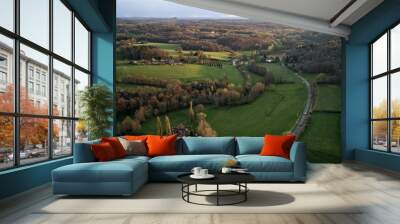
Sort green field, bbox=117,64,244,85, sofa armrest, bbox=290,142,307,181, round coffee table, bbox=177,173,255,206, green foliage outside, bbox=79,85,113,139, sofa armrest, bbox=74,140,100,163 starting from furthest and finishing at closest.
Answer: green field, bbox=117,64,244,85 → green foliage outside, bbox=79,85,113,139 → sofa armrest, bbox=290,142,307,181 → sofa armrest, bbox=74,140,100,163 → round coffee table, bbox=177,173,255,206

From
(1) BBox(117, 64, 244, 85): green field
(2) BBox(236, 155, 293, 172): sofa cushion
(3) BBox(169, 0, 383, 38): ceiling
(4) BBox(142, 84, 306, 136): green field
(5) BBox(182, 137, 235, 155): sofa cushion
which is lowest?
(2) BBox(236, 155, 293, 172): sofa cushion

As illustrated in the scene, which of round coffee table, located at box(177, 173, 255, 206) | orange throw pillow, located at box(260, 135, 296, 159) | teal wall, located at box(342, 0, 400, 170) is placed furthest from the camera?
teal wall, located at box(342, 0, 400, 170)

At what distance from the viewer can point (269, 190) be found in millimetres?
6004

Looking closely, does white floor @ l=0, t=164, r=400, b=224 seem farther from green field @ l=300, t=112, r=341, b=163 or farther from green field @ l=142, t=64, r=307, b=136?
green field @ l=142, t=64, r=307, b=136

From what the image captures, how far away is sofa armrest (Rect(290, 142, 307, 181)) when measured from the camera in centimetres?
674

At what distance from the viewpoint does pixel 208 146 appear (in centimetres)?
770

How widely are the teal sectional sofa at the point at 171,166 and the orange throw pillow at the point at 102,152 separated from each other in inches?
2.9

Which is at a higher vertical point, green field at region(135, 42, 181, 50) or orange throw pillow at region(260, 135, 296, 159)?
green field at region(135, 42, 181, 50)

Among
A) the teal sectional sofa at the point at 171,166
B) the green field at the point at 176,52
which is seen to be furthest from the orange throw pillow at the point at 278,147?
the green field at the point at 176,52

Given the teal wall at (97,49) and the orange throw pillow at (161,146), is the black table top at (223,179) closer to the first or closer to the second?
the orange throw pillow at (161,146)

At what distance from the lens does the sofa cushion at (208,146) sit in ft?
25.2

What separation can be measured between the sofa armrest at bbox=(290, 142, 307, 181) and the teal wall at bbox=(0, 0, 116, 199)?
13.2 ft

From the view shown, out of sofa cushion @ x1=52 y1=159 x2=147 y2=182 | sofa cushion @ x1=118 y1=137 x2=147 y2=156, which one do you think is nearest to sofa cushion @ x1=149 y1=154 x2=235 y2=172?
sofa cushion @ x1=118 y1=137 x2=147 y2=156

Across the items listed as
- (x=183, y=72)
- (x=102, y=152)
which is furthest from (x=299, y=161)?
(x=183, y=72)
